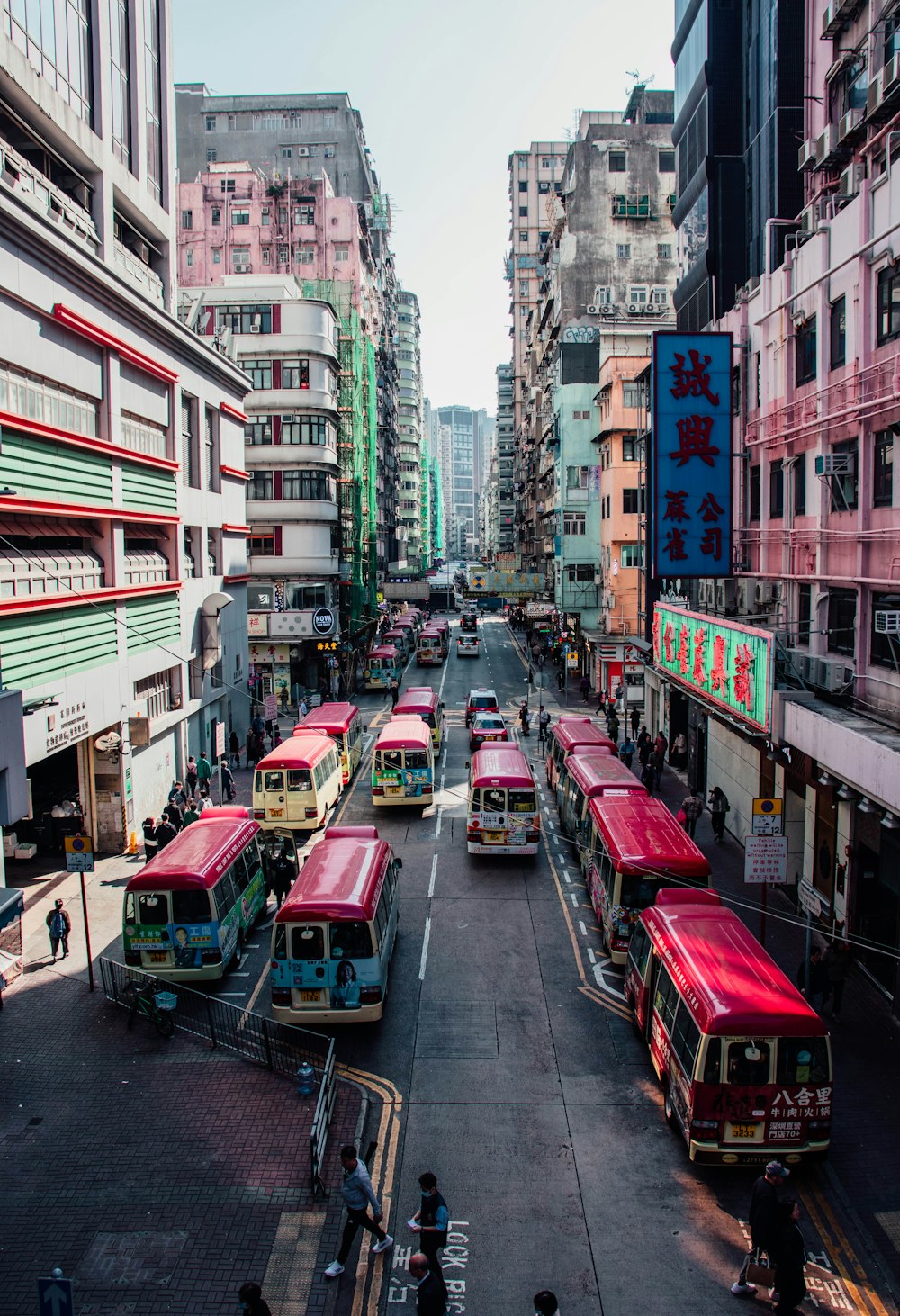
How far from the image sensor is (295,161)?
77.9m

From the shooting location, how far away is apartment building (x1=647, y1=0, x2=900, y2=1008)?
53.7 ft

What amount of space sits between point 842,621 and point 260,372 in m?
36.7

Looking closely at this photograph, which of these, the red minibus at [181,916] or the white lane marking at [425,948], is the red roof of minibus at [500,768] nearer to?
the white lane marking at [425,948]

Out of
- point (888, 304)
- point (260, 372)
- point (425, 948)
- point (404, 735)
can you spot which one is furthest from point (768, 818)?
point (260, 372)

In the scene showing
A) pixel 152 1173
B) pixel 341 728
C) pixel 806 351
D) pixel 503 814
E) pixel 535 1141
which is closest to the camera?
A: pixel 152 1173

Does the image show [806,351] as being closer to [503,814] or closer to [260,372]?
[503,814]

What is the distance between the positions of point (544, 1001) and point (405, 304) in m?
133

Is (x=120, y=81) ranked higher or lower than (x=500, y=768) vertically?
higher

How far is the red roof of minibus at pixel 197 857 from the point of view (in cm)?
1608

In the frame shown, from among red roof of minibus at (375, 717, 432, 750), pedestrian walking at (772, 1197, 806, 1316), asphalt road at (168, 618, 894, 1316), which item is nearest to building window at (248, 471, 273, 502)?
red roof of minibus at (375, 717, 432, 750)

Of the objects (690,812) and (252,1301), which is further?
(690,812)

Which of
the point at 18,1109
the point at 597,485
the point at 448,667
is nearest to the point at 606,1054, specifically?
the point at 18,1109

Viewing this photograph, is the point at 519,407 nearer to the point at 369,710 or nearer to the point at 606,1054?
the point at 369,710

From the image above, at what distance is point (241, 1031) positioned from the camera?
15.1 metres
